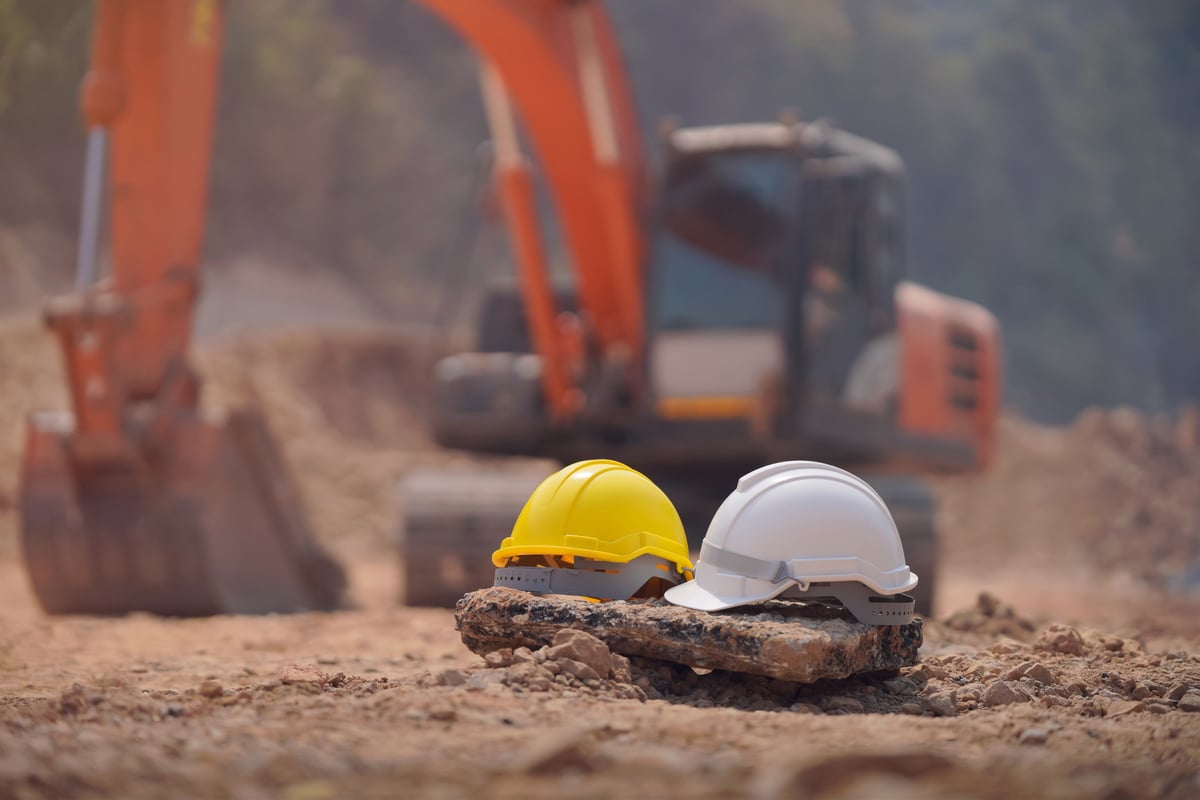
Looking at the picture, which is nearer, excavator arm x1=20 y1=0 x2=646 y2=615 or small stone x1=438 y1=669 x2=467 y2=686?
small stone x1=438 y1=669 x2=467 y2=686

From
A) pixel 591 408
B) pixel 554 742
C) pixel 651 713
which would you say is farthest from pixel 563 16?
pixel 554 742

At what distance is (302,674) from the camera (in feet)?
14.7

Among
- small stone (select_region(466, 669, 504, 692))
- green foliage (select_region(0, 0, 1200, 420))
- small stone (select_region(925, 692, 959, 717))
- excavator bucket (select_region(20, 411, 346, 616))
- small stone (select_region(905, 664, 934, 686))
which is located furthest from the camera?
green foliage (select_region(0, 0, 1200, 420))

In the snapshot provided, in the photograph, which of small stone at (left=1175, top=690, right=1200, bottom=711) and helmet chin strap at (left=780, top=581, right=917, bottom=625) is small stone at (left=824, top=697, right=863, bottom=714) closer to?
helmet chin strap at (left=780, top=581, right=917, bottom=625)

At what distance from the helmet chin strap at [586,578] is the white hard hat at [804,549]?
19 cm

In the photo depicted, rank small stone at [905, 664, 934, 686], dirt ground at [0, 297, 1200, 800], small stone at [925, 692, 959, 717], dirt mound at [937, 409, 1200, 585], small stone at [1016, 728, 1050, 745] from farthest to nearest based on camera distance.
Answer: dirt mound at [937, 409, 1200, 585], small stone at [905, 664, 934, 686], small stone at [925, 692, 959, 717], small stone at [1016, 728, 1050, 745], dirt ground at [0, 297, 1200, 800]

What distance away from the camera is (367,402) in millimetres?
22281

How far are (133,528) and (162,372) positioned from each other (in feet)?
2.89

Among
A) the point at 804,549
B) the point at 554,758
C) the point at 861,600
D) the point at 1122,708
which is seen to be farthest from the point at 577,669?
the point at 1122,708

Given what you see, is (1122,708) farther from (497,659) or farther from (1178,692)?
(497,659)

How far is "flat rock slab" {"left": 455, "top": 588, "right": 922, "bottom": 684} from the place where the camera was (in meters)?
3.82

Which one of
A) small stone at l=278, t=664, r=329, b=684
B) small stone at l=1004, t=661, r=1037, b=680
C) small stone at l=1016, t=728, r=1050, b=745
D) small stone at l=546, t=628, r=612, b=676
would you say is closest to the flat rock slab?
small stone at l=546, t=628, r=612, b=676

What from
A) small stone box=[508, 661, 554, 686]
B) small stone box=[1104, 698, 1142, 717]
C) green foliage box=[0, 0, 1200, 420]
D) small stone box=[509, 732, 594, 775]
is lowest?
small stone box=[1104, 698, 1142, 717]

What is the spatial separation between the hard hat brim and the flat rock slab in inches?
1.3
